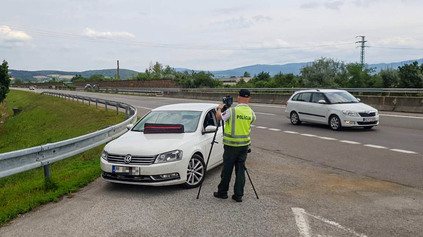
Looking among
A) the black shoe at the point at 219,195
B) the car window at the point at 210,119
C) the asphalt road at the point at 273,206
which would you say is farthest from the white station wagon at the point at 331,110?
the black shoe at the point at 219,195

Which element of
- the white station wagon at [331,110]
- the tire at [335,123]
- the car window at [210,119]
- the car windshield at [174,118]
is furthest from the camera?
the tire at [335,123]

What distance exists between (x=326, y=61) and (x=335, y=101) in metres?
48.5

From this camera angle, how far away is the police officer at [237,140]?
19.6 ft

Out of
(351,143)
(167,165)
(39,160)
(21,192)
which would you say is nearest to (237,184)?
(167,165)

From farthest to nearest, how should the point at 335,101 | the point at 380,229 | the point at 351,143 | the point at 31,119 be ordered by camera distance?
the point at 31,119
the point at 335,101
the point at 351,143
the point at 380,229

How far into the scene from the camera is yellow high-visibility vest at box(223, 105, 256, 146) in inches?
235

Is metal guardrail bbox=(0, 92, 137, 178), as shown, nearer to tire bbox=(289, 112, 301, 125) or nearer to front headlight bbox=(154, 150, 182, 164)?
front headlight bbox=(154, 150, 182, 164)

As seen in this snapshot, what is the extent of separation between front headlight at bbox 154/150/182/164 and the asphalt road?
563 millimetres

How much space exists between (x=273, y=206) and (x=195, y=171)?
168 centimetres

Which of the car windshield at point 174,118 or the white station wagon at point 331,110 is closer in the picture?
the car windshield at point 174,118

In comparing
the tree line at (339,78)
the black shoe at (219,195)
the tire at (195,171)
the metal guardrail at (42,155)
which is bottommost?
the black shoe at (219,195)

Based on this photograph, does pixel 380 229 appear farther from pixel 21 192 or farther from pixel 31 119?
pixel 31 119

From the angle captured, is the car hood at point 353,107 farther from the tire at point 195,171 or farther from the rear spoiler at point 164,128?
the tire at point 195,171

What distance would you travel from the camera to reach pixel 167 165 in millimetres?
6402
